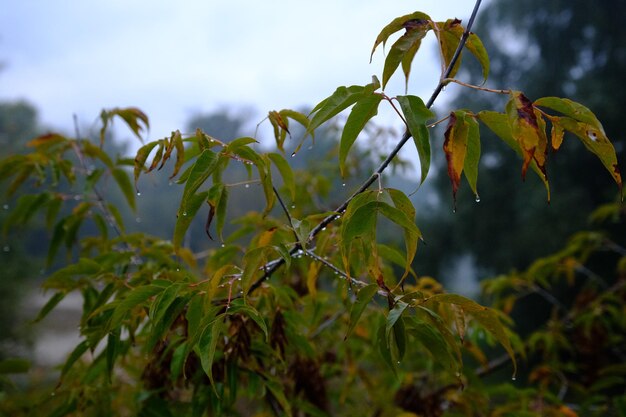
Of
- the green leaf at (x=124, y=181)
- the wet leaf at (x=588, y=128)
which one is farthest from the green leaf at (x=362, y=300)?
the green leaf at (x=124, y=181)

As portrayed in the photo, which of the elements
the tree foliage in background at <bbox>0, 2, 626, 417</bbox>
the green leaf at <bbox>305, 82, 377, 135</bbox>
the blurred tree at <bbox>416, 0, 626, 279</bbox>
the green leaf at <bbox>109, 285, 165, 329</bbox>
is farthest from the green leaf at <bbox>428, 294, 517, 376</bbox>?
the blurred tree at <bbox>416, 0, 626, 279</bbox>

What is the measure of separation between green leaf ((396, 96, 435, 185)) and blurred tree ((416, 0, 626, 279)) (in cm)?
546

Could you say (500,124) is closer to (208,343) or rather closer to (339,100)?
(339,100)

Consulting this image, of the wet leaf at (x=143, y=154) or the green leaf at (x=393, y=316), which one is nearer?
the green leaf at (x=393, y=316)

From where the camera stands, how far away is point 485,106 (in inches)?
241

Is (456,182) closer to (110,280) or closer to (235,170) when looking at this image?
(110,280)

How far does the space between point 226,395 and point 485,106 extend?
6.10m

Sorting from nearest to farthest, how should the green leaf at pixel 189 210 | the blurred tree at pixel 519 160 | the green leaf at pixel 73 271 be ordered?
the green leaf at pixel 189 210 < the green leaf at pixel 73 271 < the blurred tree at pixel 519 160

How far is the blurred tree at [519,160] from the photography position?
5.64 m

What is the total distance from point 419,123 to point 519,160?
6477mm

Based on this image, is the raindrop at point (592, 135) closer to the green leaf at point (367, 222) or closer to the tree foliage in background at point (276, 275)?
the tree foliage in background at point (276, 275)

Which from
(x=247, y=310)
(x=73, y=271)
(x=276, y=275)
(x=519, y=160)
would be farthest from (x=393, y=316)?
(x=519, y=160)

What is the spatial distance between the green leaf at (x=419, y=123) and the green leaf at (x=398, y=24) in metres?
0.10

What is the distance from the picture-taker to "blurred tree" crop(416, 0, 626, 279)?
564cm
